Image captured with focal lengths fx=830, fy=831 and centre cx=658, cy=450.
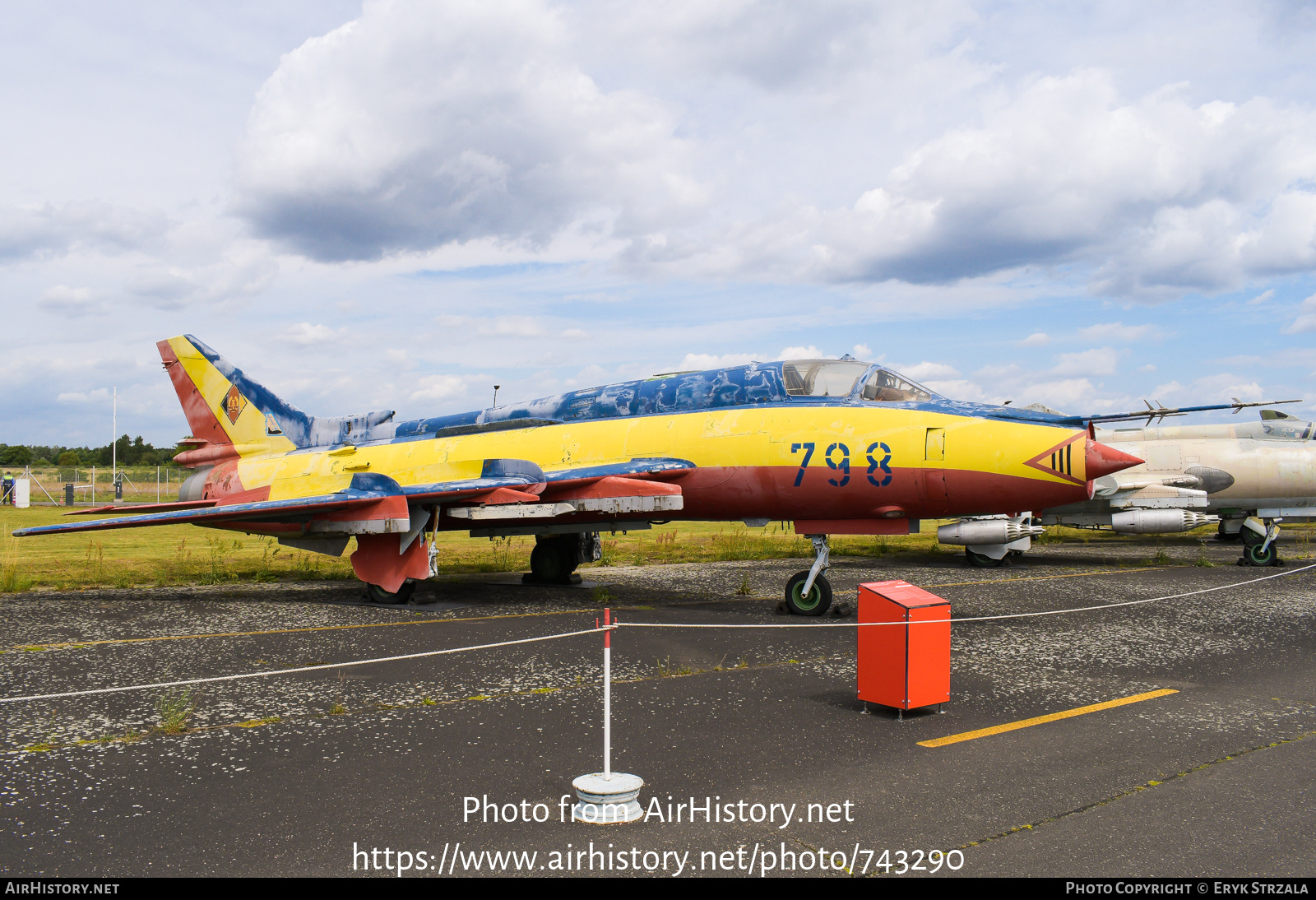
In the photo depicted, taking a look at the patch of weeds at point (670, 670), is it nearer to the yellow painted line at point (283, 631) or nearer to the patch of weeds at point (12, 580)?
the yellow painted line at point (283, 631)

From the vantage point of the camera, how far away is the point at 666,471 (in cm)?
1077

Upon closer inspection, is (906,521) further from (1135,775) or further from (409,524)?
(409,524)

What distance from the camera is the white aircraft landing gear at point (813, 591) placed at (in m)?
10.3

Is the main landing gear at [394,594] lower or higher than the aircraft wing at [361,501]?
lower

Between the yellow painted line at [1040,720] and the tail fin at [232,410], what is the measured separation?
1136 cm

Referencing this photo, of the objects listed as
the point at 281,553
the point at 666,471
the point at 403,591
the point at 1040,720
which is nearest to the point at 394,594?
the point at 403,591

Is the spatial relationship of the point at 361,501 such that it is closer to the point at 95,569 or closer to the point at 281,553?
the point at 95,569

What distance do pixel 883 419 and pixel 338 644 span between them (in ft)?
21.4

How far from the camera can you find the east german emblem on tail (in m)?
14.6

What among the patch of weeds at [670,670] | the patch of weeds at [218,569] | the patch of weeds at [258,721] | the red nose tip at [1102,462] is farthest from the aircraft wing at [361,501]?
the red nose tip at [1102,462]

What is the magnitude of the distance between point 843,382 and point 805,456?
1.15 metres

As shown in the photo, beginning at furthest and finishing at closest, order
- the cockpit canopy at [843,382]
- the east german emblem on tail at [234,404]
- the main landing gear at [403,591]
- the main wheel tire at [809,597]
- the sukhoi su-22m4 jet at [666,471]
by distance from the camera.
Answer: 1. the east german emblem on tail at [234,404]
2. the main landing gear at [403,591]
3. the main wheel tire at [809,597]
4. the cockpit canopy at [843,382]
5. the sukhoi su-22m4 jet at [666,471]

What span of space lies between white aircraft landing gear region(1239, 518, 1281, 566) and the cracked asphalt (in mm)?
8043
